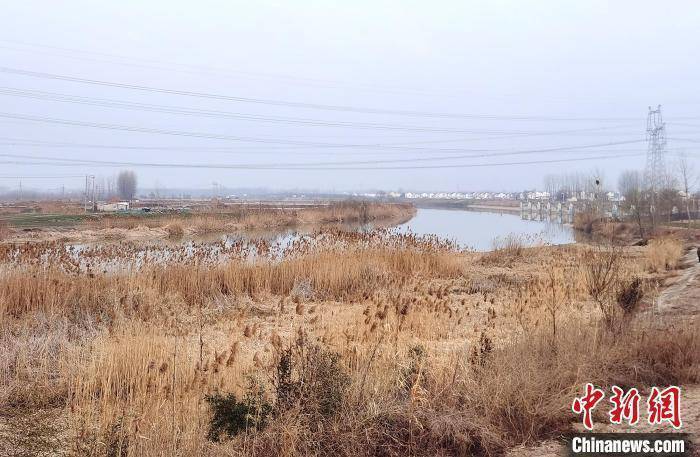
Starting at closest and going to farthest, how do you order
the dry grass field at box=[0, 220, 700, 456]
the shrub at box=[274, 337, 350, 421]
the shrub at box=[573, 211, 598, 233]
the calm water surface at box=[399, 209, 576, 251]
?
the dry grass field at box=[0, 220, 700, 456] → the shrub at box=[274, 337, 350, 421] → the calm water surface at box=[399, 209, 576, 251] → the shrub at box=[573, 211, 598, 233]

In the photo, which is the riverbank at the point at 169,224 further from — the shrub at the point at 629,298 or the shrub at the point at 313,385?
the shrub at the point at 629,298

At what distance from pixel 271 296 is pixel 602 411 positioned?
685 centimetres

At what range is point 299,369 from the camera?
4426 millimetres

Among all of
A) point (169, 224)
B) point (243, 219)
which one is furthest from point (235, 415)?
point (243, 219)

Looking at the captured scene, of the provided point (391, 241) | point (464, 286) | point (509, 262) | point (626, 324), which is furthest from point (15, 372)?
point (509, 262)

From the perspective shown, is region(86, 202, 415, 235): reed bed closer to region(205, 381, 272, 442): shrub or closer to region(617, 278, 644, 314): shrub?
region(617, 278, 644, 314): shrub

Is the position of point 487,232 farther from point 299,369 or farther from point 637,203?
point 299,369

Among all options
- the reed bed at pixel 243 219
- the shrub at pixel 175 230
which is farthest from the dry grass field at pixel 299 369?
the reed bed at pixel 243 219

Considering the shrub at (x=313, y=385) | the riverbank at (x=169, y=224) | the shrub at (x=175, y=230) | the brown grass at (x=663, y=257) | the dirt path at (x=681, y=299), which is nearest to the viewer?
the shrub at (x=313, y=385)

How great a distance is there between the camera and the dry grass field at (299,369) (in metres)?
3.90

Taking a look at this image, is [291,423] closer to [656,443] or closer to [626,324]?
[656,443]

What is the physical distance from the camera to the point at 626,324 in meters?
6.00

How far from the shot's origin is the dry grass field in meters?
3.90

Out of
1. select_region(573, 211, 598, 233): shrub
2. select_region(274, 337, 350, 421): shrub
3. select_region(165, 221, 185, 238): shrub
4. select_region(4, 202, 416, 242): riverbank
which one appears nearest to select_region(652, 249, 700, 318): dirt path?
select_region(274, 337, 350, 421): shrub
